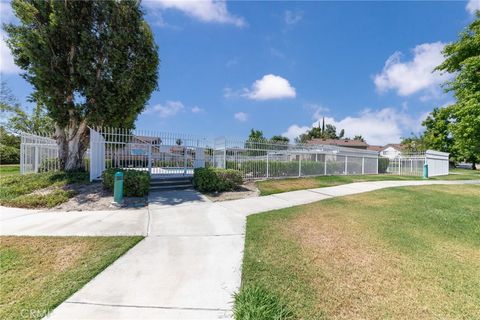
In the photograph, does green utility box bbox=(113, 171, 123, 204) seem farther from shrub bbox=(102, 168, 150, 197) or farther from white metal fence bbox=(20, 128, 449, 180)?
white metal fence bbox=(20, 128, 449, 180)

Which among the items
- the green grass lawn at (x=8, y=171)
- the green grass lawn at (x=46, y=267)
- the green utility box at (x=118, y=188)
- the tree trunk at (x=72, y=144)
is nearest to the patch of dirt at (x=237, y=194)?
the green utility box at (x=118, y=188)

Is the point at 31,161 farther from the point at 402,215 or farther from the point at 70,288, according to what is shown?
the point at 402,215

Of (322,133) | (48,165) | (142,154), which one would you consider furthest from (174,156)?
(322,133)

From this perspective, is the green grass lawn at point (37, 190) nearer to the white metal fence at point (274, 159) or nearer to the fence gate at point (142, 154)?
the fence gate at point (142, 154)

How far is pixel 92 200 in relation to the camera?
7789mm

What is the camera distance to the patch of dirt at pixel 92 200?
23.6 feet

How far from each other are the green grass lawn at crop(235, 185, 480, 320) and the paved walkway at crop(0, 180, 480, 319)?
369 mm

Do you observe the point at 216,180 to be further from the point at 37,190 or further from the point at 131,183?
the point at 37,190

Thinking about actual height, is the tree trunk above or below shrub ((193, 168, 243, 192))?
above

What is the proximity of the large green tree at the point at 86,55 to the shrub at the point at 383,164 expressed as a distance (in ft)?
71.4

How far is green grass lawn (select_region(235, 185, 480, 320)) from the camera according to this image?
2818mm

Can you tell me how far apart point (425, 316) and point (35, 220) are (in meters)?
7.62

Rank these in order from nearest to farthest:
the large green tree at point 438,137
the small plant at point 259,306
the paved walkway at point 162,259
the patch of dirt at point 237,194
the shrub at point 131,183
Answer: the small plant at point 259,306
the paved walkway at point 162,259
the shrub at point 131,183
the patch of dirt at point 237,194
the large green tree at point 438,137

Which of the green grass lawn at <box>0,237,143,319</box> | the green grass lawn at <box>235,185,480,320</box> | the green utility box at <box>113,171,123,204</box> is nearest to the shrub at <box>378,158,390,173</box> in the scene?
the green grass lawn at <box>235,185,480,320</box>
